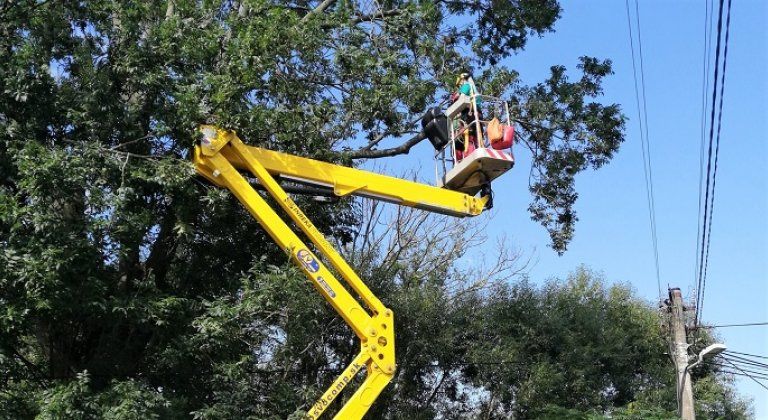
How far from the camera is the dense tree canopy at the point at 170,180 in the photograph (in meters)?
10.1

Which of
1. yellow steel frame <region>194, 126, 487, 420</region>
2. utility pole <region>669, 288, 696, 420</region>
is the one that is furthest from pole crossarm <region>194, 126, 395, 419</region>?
utility pole <region>669, 288, 696, 420</region>

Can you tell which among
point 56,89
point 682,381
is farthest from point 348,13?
point 682,381

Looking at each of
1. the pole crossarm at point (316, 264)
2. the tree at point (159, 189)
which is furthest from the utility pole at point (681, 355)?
the pole crossarm at point (316, 264)

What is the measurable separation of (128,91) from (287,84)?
235cm

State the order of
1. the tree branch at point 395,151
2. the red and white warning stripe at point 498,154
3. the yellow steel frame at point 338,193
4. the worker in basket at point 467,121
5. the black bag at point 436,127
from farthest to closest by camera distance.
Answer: the tree branch at point 395,151, the black bag at point 436,127, the worker in basket at point 467,121, the red and white warning stripe at point 498,154, the yellow steel frame at point 338,193

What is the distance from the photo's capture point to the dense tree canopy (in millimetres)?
10117

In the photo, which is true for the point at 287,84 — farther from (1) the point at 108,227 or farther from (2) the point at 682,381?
(2) the point at 682,381

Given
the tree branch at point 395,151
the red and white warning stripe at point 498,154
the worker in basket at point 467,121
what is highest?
the tree branch at point 395,151

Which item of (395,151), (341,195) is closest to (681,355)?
(395,151)

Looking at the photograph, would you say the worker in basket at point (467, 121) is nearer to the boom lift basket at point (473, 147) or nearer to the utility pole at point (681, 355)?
the boom lift basket at point (473, 147)

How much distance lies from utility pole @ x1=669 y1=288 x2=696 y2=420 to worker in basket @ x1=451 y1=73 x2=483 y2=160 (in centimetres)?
833

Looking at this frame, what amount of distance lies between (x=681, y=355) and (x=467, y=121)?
8.49m

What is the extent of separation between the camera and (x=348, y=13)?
13531 millimetres

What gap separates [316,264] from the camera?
399 inches
